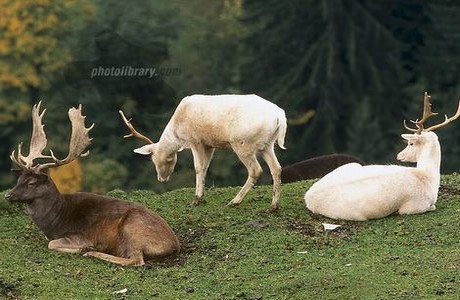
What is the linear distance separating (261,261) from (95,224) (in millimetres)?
1799

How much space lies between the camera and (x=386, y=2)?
49.3 metres

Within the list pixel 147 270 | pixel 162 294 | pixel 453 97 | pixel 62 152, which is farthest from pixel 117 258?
pixel 453 97

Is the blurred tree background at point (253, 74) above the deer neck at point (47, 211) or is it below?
below

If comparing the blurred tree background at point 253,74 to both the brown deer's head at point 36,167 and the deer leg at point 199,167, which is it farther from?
the brown deer's head at point 36,167

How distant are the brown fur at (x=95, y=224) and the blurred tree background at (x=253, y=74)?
29.5 meters

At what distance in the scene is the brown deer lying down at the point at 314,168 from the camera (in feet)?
60.7

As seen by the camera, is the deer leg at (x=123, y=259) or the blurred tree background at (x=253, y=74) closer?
the deer leg at (x=123, y=259)

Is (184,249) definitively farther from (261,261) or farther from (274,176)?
(274,176)

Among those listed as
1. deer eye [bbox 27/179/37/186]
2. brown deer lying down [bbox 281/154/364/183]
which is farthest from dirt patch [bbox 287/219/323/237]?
brown deer lying down [bbox 281/154/364/183]

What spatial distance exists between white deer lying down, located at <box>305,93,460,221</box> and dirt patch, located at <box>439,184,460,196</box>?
2.89 ft

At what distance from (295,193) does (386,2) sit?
3501 centimetres

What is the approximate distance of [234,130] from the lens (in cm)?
1390

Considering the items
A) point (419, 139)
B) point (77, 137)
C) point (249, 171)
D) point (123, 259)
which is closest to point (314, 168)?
point (419, 139)

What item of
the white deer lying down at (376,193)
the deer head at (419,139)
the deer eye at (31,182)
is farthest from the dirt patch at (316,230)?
the deer eye at (31,182)
